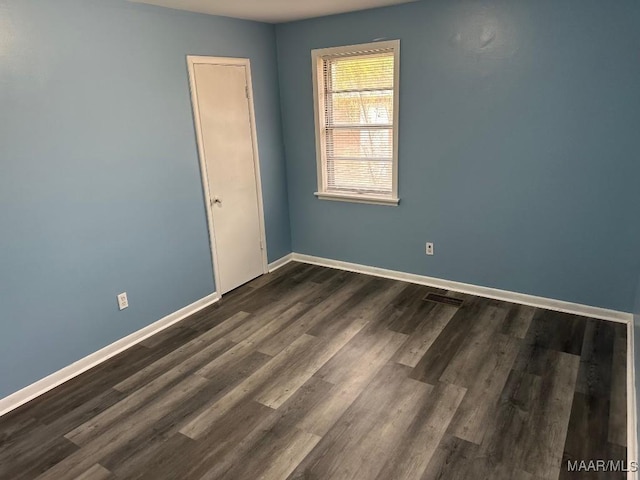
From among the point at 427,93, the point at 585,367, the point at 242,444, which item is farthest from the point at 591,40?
the point at 242,444

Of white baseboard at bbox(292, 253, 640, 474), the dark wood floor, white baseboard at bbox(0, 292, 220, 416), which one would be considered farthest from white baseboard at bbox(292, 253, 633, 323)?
white baseboard at bbox(0, 292, 220, 416)

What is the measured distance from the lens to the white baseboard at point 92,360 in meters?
2.67

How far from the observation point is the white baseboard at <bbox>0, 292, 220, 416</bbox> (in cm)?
267

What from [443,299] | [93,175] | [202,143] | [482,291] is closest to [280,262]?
[202,143]

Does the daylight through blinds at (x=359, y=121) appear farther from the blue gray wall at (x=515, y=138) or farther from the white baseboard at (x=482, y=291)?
the white baseboard at (x=482, y=291)

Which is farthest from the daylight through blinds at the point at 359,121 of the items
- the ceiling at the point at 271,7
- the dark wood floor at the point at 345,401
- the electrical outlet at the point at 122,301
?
the electrical outlet at the point at 122,301

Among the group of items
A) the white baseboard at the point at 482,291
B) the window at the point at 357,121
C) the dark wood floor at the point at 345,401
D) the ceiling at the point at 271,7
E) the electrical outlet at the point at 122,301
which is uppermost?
the ceiling at the point at 271,7

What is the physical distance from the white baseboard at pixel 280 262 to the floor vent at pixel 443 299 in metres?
1.67

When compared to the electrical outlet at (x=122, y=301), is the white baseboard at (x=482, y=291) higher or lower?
lower

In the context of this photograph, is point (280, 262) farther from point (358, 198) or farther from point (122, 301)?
point (122, 301)

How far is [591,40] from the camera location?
2.92 meters

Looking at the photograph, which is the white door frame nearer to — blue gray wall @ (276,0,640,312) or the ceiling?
the ceiling

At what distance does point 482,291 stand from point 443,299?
364 millimetres

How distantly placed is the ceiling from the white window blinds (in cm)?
38
